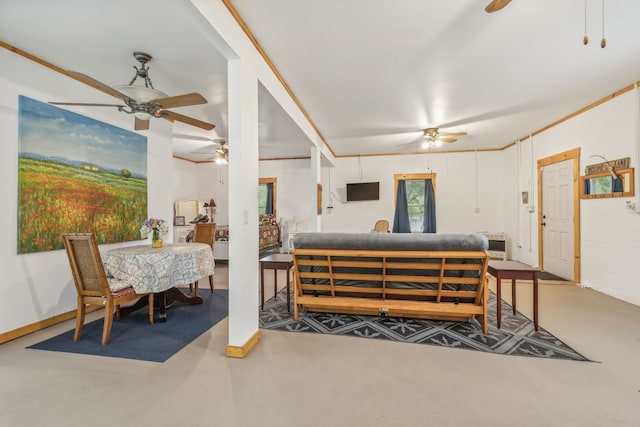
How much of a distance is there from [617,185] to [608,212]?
39 cm

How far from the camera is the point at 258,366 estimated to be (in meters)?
2.11

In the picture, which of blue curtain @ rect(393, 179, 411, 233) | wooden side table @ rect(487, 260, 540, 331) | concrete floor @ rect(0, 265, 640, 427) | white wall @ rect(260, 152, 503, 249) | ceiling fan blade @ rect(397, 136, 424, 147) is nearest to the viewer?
concrete floor @ rect(0, 265, 640, 427)

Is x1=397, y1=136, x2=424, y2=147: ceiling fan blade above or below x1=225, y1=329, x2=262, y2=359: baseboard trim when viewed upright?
above

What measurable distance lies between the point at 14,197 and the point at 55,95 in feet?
3.86

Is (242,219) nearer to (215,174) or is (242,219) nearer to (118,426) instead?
(118,426)

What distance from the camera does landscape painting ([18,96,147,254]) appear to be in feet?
9.06

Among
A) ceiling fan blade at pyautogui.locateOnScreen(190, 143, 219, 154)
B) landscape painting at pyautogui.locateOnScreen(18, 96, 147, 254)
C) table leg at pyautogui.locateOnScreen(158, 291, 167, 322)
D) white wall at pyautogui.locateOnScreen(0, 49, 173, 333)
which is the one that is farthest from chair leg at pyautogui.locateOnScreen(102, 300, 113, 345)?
ceiling fan blade at pyautogui.locateOnScreen(190, 143, 219, 154)

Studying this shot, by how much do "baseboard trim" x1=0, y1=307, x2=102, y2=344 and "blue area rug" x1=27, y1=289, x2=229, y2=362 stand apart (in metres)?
0.31

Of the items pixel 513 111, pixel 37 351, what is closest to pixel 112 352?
pixel 37 351

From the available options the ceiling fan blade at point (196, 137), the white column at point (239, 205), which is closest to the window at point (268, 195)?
the ceiling fan blade at point (196, 137)

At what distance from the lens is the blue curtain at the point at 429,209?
717 cm

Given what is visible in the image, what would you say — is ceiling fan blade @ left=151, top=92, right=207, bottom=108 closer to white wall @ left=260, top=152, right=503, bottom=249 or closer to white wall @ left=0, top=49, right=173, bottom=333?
white wall @ left=0, top=49, right=173, bottom=333

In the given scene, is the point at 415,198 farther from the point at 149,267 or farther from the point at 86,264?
the point at 86,264

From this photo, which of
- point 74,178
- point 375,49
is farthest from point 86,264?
point 375,49
